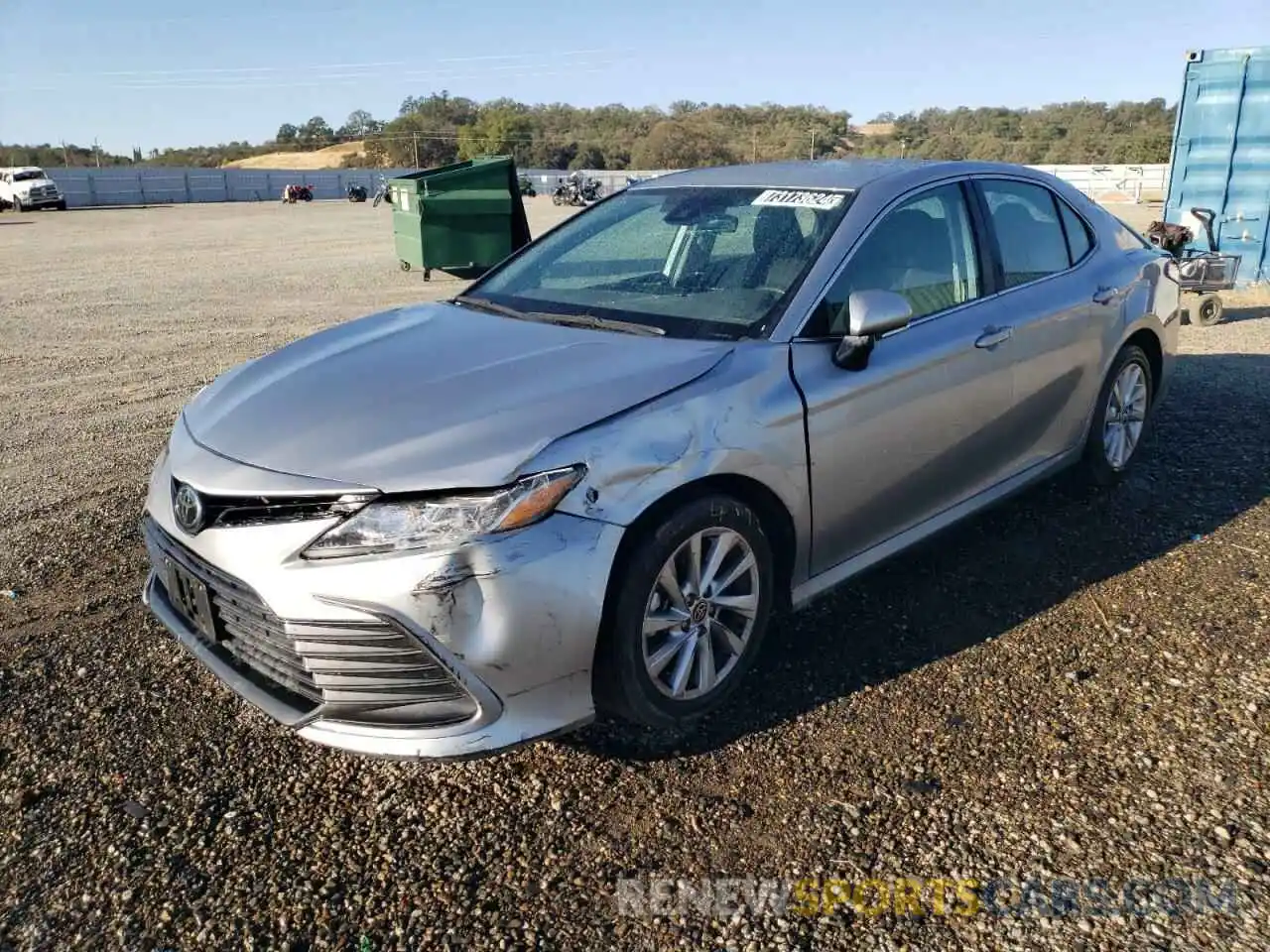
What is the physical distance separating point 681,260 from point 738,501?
1.28 meters

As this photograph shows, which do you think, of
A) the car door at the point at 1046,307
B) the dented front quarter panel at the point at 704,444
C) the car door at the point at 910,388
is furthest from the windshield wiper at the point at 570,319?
the car door at the point at 1046,307

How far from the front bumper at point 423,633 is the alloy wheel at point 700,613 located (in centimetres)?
27

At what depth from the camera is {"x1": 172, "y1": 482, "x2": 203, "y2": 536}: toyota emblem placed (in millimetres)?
2732

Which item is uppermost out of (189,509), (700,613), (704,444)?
(704,444)

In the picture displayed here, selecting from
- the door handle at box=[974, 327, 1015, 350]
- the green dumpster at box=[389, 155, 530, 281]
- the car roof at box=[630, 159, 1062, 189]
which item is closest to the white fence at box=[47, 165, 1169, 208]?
the green dumpster at box=[389, 155, 530, 281]

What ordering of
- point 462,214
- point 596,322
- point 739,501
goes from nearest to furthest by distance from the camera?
point 739,501, point 596,322, point 462,214

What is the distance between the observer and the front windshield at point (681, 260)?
3.40 meters

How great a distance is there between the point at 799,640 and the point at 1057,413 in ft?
5.53

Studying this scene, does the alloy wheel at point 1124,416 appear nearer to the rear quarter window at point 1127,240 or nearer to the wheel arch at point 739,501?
the rear quarter window at point 1127,240

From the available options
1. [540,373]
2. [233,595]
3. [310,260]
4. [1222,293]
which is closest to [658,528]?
[540,373]

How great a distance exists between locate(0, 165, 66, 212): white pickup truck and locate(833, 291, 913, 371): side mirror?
1816 inches

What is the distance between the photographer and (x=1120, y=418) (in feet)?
16.1

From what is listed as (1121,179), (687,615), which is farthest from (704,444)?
(1121,179)

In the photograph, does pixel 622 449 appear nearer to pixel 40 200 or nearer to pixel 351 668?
pixel 351 668
